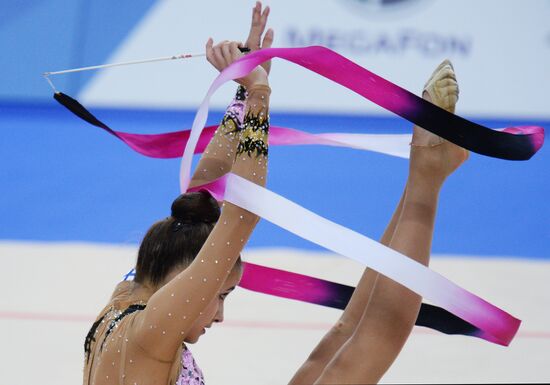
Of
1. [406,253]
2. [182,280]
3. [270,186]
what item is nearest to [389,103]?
[406,253]

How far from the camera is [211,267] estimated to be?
146 cm

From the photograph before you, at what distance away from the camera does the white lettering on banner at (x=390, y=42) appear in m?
5.52

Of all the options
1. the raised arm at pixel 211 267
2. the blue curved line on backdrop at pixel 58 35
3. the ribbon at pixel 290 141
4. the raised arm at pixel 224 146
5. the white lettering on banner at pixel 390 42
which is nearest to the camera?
the raised arm at pixel 211 267

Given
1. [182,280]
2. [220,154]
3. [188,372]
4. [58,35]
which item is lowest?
[188,372]

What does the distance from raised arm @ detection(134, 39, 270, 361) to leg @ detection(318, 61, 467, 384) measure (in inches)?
16.3

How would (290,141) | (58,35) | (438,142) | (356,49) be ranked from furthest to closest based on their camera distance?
(58,35), (356,49), (290,141), (438,142)

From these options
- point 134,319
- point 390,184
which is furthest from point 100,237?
point 134,319

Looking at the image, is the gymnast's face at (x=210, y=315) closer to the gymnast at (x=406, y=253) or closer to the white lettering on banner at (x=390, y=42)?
the gymnast at (x=406, y=253)

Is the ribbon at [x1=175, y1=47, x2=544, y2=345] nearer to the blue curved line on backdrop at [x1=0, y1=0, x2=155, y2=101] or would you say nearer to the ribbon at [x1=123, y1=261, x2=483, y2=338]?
the ribbon at [x1=123, y1=261, x2=483, y2=338]

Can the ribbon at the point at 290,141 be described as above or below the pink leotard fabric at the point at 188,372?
above

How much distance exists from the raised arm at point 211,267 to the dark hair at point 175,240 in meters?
0.13

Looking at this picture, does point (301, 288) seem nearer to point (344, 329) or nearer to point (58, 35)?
point (344, 329)

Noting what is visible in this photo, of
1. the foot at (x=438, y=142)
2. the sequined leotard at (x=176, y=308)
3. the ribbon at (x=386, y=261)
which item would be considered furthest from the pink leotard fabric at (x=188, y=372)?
the foot at (x=438, y=142)

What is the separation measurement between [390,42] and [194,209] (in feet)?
13.4
